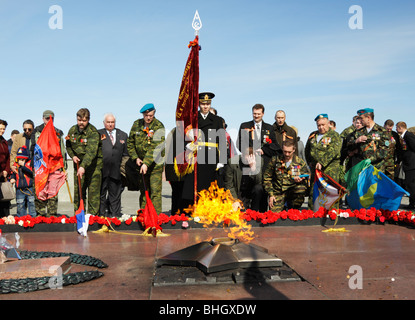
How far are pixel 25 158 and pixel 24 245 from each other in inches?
122

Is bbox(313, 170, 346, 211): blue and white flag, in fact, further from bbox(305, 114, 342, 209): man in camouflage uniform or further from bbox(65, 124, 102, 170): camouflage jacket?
bbox(65, 124, 102, 170): camouflage jacket

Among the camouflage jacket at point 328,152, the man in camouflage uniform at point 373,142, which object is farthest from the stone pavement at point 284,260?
the man in camouflage uniform at point 373,142

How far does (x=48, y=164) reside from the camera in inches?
317

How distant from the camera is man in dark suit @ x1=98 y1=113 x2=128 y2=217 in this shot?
333 inches

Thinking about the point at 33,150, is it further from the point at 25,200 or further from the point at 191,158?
the point at 191,158

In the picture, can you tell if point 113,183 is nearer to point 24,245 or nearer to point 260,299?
point 24,245

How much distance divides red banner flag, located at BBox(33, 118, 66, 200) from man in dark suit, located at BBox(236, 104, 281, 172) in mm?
3338

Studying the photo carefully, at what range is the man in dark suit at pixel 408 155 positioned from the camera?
34.9 ft

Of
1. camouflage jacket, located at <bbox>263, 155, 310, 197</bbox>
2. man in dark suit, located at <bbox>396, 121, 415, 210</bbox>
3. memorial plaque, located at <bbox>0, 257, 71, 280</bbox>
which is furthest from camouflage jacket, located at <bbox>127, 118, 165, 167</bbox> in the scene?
man in dark suit, located at <bbox>396, 121, 415, 210</bbox>

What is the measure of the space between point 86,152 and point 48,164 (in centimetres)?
78

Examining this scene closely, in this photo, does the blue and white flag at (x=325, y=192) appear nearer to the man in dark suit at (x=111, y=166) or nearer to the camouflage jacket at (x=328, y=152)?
the camouflage jacket at (x=328, y=152)

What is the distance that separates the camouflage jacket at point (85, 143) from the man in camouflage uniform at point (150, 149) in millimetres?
645

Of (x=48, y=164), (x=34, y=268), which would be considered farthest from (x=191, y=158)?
(x=34, y=268)
